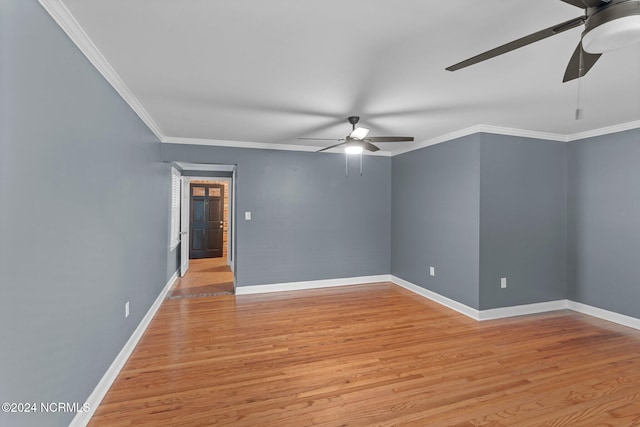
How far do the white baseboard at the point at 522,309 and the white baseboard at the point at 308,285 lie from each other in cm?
192

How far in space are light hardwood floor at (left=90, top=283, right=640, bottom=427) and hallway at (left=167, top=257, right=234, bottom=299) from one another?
0.92 metres

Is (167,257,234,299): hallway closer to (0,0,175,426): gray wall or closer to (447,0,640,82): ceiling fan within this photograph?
(0,0,175,426): gray wall

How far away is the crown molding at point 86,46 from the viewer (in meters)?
1.55

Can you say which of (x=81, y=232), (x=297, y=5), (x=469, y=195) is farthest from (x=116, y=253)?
(x=469, y=195)

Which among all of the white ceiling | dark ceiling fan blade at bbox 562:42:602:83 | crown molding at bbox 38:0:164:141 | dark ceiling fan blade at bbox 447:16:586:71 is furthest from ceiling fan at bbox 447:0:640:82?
crown molding at bbox 38:0:164:141

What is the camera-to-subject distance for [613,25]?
1181 millimetres

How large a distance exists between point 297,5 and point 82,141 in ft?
4.83

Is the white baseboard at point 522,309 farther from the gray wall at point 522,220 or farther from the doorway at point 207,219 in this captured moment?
the doorway at point 207,219

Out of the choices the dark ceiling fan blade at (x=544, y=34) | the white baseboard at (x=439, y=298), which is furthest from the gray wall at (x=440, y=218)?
the dark ceiling fan blade at (x=544, y=34)

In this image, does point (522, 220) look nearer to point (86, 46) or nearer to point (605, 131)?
point (605, 131)

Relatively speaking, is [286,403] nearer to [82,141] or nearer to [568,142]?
[82,141]

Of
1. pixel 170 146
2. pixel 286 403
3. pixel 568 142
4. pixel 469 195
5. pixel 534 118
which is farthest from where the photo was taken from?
pixel 170 146

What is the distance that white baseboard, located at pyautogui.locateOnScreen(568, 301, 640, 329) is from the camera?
346 cm

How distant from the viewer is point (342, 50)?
6.53 feet
